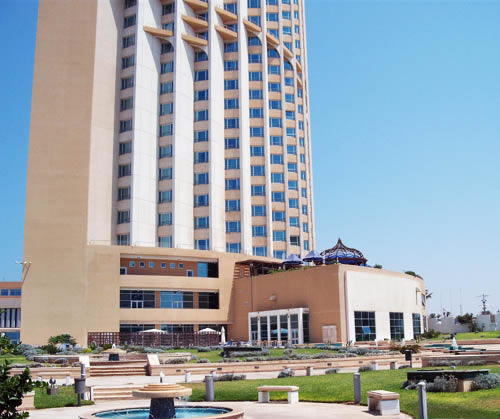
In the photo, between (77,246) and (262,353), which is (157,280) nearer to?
(77,246)

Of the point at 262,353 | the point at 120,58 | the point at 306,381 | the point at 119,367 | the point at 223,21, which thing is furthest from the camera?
the point at 223,21

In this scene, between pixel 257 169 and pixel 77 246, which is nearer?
pixel 77 246

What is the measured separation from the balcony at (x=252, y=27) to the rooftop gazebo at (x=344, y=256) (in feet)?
130

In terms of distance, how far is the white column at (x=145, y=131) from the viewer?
3226 inches

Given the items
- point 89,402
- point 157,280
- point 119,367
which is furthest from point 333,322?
point 89,402

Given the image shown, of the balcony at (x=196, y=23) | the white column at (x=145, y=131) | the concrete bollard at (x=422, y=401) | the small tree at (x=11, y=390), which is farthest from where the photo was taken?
the balcony at (x=196, y=23)

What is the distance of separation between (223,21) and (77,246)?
42.5m

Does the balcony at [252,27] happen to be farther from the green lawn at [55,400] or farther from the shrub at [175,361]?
the green lawn at [55,400]

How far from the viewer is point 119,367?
38.0 meters

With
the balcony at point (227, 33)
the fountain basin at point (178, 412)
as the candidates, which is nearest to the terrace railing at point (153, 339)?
the balcony at point (227, 33)

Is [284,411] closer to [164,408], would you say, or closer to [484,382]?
[164,408]

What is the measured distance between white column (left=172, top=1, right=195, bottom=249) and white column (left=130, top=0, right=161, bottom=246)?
3.04 m

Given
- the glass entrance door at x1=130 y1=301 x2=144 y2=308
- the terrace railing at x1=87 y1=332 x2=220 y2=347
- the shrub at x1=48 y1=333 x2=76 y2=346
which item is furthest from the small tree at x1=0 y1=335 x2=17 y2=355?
the glass entrance door at x1=130 y1=301 x2=144 y2=308

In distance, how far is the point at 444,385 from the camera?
71.3 ft
